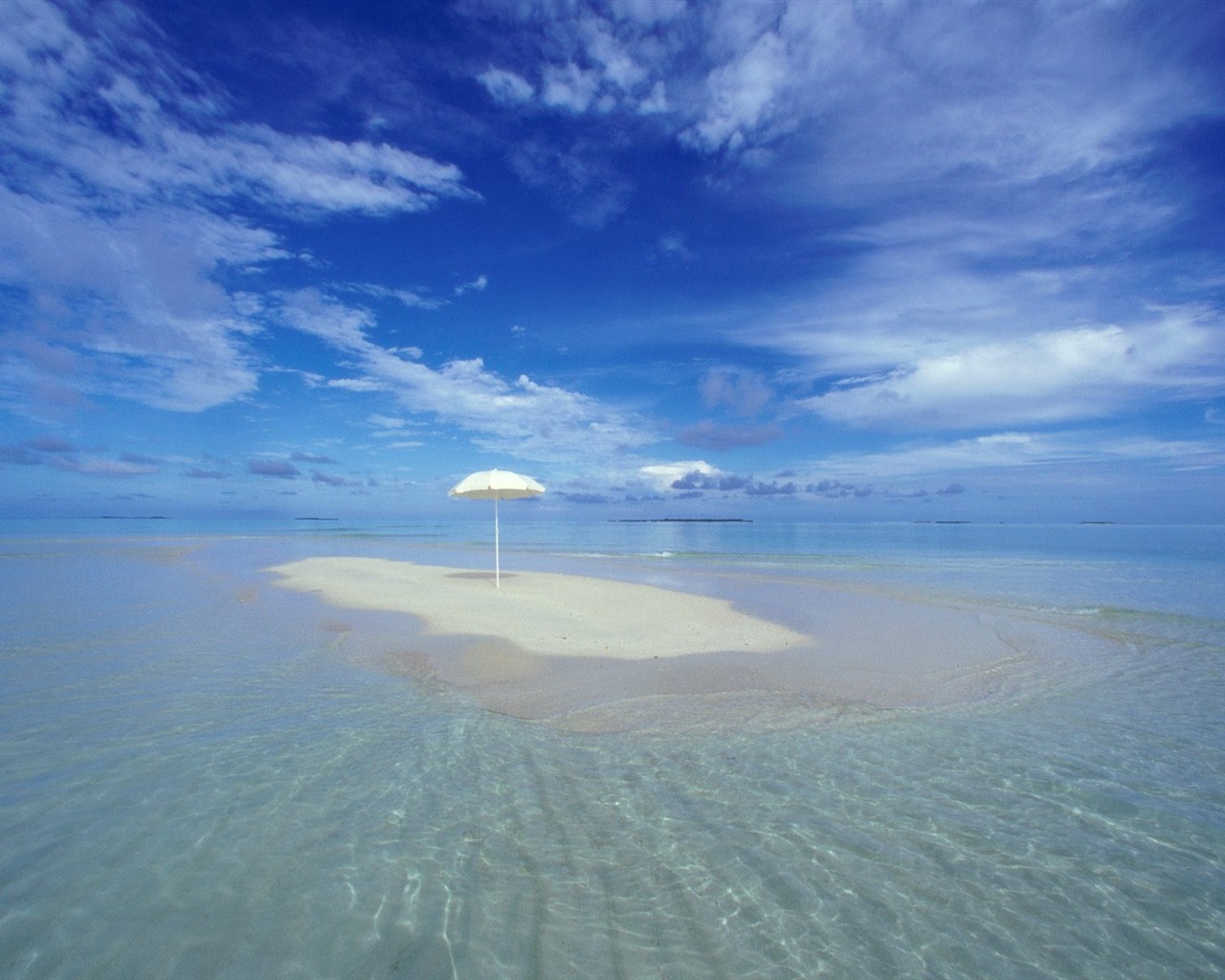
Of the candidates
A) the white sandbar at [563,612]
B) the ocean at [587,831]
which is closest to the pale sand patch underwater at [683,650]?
the white sandbar at [563,612]

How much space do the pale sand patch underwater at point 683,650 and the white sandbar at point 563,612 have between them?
0.06m

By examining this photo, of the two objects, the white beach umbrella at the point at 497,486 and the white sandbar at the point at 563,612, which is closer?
the white sandbar at the point at 563,612

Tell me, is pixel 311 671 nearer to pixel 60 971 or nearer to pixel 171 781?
pixel 171 781

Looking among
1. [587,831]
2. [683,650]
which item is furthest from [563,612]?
[587,831]

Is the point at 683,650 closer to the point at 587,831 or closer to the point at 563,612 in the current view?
the point at 563,612

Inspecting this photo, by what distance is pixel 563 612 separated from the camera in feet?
55.3

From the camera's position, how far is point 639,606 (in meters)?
17.9

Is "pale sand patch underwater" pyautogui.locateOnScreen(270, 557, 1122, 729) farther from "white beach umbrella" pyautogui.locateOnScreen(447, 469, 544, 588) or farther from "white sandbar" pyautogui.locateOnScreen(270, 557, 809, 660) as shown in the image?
"white beach umbrella" pyautogui.locateOnScreen(447, 469, 544, 588)

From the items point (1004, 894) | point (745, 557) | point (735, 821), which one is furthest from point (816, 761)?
point (745, 557)

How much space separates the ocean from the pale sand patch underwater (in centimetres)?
50

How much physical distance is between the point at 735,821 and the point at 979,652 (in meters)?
10.4

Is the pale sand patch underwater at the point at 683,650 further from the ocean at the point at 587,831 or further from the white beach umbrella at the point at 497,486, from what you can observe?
the white beach umbrella at the point at 497,486

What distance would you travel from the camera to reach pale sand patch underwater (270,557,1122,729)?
9.60 meters

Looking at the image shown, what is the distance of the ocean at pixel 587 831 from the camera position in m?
4.11
